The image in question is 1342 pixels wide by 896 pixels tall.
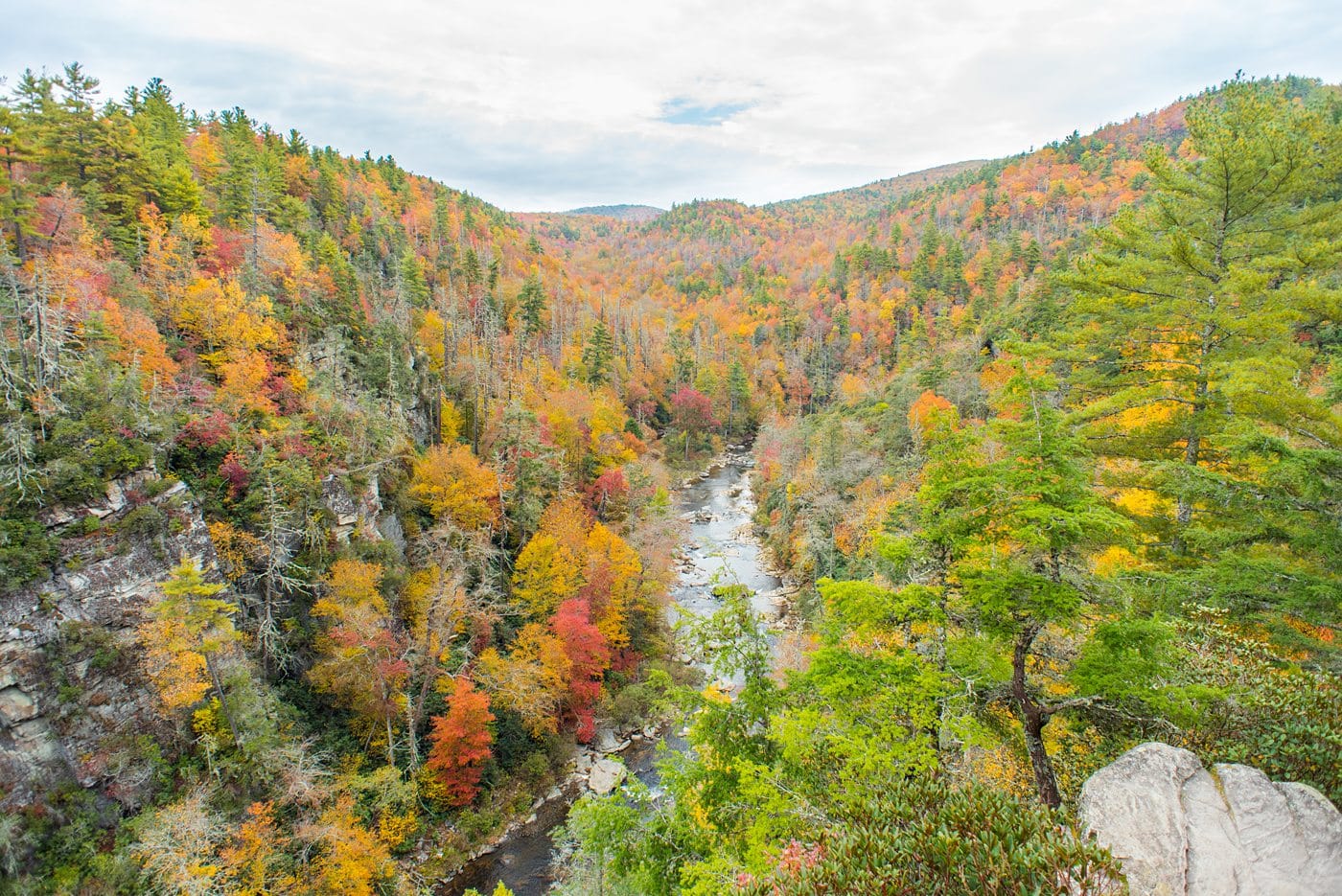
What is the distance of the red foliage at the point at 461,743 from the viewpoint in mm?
21625

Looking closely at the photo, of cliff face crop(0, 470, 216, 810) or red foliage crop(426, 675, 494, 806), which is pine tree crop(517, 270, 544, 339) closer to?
cliff face crop(0, 470, 216, 810)

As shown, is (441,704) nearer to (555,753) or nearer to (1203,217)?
(555,753)

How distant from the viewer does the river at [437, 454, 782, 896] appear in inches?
786

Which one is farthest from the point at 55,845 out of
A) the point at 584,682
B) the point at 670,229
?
the point at 670,229

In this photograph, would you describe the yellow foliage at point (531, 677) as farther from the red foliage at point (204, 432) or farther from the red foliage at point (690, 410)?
the red foliage at point (690, 410)

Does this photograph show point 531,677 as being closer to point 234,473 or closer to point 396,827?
point 396,827

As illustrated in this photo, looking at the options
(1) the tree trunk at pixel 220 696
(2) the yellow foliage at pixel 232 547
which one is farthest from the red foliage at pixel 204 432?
(1) the tree trunk at pixel 220 696

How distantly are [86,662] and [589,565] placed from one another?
19.0 metres

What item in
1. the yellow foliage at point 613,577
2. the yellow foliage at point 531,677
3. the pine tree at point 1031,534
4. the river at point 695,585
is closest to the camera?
the pine tree at point 1031,534

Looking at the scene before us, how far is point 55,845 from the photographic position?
14.9m

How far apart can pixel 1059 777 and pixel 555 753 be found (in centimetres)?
2107

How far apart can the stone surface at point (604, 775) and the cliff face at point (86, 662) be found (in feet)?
48.9

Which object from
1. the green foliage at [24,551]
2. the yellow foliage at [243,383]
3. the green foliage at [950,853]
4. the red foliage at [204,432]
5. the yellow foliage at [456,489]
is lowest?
the yellow foliage at [456,489]

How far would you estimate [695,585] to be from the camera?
1602 inches
